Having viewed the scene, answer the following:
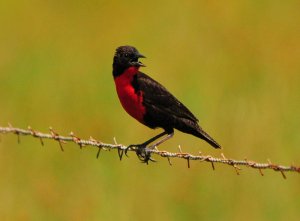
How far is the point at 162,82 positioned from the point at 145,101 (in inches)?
174

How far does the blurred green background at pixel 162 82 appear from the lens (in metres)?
9.38

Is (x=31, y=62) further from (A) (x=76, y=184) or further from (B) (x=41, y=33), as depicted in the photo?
(A) (x=76, y=184)

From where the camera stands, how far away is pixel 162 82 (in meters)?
12.0

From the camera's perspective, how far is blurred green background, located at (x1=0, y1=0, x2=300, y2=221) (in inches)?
369

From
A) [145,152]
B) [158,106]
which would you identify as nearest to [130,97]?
[158,106]

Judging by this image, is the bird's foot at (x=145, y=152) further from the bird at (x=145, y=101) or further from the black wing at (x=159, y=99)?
the black wing at (x=159, y=99)

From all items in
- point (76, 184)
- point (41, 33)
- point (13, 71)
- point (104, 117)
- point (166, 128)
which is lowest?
point (166, 128)

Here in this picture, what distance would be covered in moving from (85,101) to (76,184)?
6.22ft

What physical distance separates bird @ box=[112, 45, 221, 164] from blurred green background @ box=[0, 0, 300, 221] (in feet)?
5.60

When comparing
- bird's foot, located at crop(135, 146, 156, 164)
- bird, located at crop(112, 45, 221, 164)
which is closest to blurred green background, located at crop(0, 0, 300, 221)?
bird's foot, located at crop(135, 146, 156, 164)

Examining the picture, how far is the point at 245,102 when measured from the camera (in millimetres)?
11250

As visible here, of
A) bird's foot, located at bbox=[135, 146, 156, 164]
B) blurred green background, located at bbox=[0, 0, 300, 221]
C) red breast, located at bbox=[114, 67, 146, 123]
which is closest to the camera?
red breast, located at bbox=[114, 67, 146, 123]

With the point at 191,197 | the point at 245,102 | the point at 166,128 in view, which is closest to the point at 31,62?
the point at 245,102

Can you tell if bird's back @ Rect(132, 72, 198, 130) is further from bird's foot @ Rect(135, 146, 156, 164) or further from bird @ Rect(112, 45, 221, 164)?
bird's foot @ Rect(135, 146, 156, 164)
